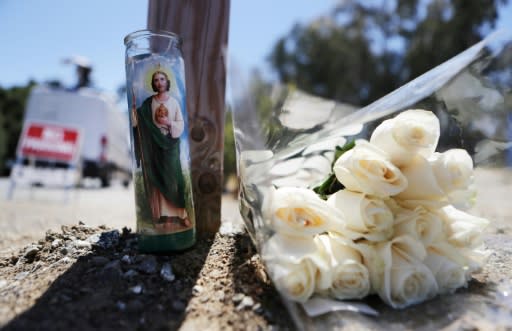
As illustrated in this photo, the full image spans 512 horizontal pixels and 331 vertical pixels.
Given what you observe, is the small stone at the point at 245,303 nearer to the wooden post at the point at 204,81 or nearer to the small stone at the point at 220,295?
the small stone at the point at 220,295

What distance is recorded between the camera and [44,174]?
4488 millimetres

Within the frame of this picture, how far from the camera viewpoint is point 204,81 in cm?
133

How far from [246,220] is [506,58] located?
114cm

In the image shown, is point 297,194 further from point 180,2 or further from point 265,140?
point 180,2

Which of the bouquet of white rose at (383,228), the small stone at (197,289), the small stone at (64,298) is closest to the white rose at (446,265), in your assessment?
the bouquet of white rose at (383,228)

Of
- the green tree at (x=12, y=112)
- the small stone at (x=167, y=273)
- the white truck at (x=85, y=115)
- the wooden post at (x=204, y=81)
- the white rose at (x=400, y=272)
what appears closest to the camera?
the white rose at (x=400, y=272)

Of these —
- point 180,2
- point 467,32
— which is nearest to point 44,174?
point 180,2

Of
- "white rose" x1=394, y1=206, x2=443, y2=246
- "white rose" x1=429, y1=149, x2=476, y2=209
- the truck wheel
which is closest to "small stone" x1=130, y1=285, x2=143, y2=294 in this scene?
"white rose" x1=394, y1=206, x2=443, y2=246

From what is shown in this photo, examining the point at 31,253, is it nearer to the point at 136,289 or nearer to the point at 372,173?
the point at 136,289

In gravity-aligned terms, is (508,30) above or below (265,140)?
above

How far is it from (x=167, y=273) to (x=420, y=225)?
2.35 feet

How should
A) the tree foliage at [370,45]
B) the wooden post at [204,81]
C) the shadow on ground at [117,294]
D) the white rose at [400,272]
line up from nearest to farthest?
the shadow on ground at [117,294] → the white rose at [400,272] → the wooden post at [204,81] → the tree foliage at [370,45]

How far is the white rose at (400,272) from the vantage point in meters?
0.83

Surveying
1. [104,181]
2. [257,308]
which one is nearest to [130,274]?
Result: [257,308]
